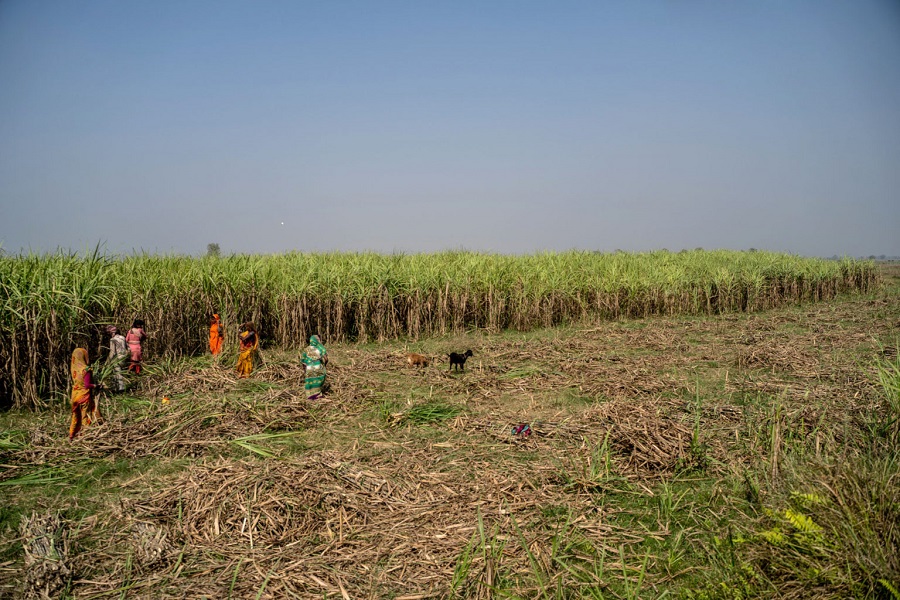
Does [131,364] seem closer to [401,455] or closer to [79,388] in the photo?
[79,388]

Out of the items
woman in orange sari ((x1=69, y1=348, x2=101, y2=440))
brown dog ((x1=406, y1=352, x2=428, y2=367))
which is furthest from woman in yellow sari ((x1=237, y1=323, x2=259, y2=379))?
brown dog ((x1=406, y1=352, x2=428, y2=367))

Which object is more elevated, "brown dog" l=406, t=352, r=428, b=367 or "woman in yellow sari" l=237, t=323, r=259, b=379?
"woman in yellow sari" l=237, t=323, r=259, b=379

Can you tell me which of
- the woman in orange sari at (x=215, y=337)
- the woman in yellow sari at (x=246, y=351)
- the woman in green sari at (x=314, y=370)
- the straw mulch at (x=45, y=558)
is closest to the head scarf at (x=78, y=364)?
the woman in yellow sari at (x=246, y=351)

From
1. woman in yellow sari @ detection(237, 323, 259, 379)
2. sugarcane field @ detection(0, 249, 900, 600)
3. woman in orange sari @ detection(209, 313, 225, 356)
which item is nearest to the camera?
sugarcane field @ detection(0, 249, 900, 600)

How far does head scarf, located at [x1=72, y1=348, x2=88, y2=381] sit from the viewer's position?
23.7 ft

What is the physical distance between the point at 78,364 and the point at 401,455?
4440 mm

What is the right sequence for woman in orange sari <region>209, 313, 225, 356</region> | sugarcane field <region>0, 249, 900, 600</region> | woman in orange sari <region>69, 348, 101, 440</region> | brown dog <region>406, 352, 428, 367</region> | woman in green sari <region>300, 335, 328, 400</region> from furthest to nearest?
woman in orange sari <region>209, 313, 225, 356</region>, brown dog <region>406, 352, 428, 367</region>, woman in green sari <region>300, 335, 328, 400</region>, woman in orange sari <region>69, 348, 101, 440</region>, sugarcane field <region>0, 249, 900, 600</region>

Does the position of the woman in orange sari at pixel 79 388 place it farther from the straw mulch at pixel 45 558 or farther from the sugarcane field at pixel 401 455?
the straw mulch at pixel 45 558

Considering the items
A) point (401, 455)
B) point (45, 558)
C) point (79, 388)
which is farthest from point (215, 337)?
point (45, 558)

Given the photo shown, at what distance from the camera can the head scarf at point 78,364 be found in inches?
284

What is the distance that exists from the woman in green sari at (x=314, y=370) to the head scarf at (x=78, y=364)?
8.99 ft

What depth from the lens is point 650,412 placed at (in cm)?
673

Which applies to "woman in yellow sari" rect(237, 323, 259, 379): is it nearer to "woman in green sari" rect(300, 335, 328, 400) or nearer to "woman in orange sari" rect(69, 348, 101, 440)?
"woman in green sari" rect(300, 335, 328, 400)

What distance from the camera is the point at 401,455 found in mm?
6285
